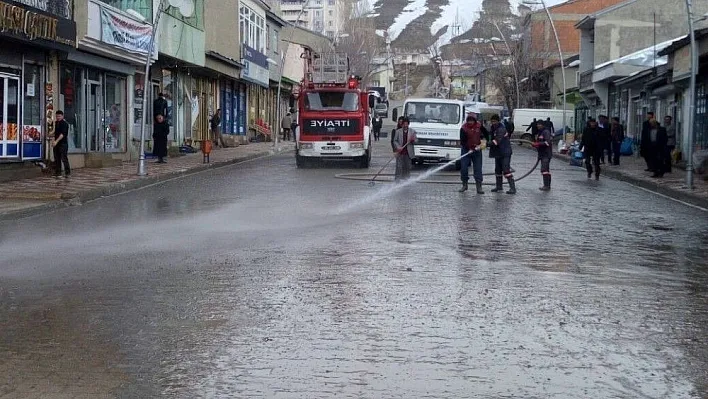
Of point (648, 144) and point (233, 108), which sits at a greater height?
point (233, 108)

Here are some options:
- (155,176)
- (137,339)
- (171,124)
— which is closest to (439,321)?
(137,339)

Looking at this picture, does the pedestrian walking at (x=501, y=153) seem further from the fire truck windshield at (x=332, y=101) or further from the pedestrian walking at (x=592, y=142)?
the fire truck windshield at (x=332, y=101)

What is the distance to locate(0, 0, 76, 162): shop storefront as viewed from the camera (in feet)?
75.3

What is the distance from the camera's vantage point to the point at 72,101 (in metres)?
29.3

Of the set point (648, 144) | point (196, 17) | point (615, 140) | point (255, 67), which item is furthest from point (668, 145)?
point (255, 67)

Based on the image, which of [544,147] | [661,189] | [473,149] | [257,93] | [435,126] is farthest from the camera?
[257,93]

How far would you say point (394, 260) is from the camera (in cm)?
1153

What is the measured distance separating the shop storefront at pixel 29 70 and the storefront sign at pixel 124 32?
82.0 inches

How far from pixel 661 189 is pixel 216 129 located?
76.1ft

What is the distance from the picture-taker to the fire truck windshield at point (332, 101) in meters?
32.6

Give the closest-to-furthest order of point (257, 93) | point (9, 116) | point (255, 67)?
point (9, 116), point (255, 67), point (257, 93)

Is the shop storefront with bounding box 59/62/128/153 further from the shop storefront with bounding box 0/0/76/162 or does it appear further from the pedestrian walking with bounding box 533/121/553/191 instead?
the pedestrian walking with bounding box 533/121/553/191

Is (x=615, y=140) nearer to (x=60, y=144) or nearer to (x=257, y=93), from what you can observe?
(x=60, y=144)

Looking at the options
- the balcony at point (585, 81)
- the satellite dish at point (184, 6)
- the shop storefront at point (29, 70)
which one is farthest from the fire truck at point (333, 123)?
the balcony at point (585, 81)
